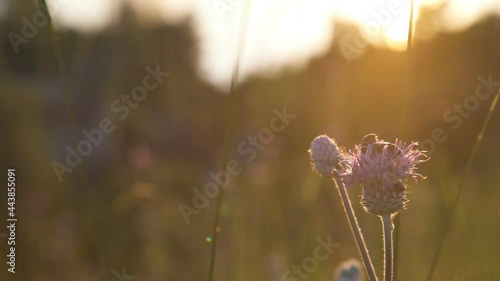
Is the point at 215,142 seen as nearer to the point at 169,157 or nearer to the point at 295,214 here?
the point at 169,157

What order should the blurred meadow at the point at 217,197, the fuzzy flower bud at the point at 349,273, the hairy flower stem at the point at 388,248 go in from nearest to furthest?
the hairy flower stem at the point at 388,248
the fuzzy flower bud at the point at 349,273
the blurred meadow at the point at 217,197

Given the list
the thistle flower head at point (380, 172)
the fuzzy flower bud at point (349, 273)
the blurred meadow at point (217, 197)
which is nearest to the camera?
the thistle flower head at point (380, 172)

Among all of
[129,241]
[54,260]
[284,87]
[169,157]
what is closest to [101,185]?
[129,241]

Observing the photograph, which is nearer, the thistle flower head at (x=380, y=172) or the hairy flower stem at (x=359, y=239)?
the hairy flower stem at (x=359, y=239)

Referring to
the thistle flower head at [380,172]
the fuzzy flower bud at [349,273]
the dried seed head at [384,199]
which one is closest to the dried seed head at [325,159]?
the thistle flower head at [380,172]

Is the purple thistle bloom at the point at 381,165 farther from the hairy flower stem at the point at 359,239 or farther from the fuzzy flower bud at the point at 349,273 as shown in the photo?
the fuzzy flower bud at the point at 349,273
